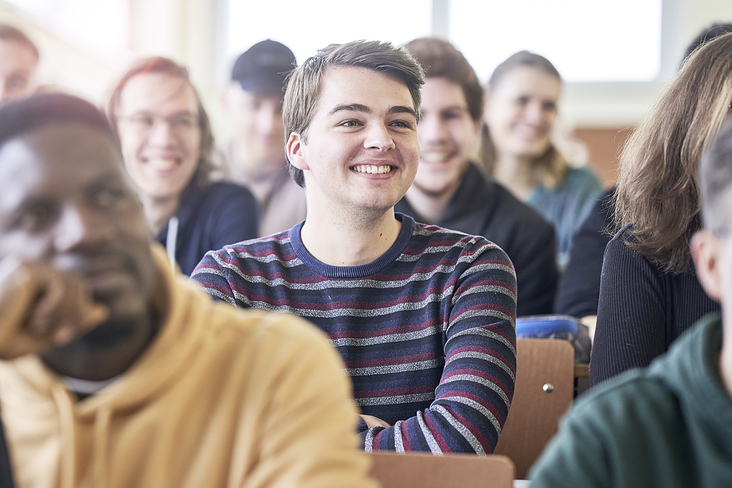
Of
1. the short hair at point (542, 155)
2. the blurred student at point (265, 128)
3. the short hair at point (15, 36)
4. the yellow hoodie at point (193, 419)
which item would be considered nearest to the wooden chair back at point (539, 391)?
the yellow hoodie at point (193, 419)

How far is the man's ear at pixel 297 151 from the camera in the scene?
1696 mm

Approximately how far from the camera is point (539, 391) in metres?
1.74

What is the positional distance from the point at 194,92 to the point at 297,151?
3.32 feet

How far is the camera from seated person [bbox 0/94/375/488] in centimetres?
73

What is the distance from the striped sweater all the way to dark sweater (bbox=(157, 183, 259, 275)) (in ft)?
2.67

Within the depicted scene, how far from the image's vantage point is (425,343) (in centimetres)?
147

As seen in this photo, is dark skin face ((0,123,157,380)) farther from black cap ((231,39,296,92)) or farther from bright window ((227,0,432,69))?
bright window ((227,0,432,69))

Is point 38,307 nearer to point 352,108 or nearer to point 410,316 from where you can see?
point 410,316

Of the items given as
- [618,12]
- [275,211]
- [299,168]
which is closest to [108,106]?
[275,211]

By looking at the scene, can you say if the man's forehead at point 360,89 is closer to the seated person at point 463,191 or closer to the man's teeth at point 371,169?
the man's teeth at point 371,169

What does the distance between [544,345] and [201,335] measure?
1.10 m

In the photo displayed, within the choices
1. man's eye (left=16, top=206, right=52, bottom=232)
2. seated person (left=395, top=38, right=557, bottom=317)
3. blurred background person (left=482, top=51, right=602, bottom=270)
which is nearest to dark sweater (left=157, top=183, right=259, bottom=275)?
seated person (left=395, top=38, right=557, bottom=317)

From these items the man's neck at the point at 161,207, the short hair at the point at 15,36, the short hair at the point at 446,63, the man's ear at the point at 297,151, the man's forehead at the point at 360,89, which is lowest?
the man's neck at the point at 161,207

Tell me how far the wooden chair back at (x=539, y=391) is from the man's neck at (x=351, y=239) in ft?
1.35
